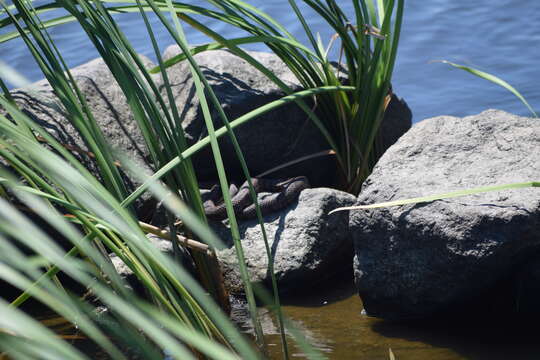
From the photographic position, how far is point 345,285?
396cm

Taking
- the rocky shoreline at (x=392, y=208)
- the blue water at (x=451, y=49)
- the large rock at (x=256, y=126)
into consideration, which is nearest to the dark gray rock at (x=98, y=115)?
the rocky shoreline at (x=392, y=208)

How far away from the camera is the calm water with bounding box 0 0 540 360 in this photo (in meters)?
3.19

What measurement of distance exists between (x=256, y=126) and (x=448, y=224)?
2.00m

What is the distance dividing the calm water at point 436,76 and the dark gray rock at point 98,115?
1687 millimetres

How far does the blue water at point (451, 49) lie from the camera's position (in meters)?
6.66

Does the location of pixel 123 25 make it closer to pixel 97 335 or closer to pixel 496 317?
pixel 496 317

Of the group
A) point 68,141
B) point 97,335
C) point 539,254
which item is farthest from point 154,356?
point 68,141

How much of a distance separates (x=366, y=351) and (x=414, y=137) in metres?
1.29

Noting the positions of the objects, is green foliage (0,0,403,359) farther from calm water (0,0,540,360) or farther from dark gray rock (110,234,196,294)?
calm water (0,0,540,360)

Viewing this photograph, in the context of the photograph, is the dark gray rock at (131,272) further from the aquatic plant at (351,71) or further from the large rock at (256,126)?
the aquatic plant at (351,71)

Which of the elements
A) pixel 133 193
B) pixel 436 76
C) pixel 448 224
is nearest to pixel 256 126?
pixel 448 224

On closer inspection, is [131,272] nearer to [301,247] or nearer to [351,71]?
[301,247]

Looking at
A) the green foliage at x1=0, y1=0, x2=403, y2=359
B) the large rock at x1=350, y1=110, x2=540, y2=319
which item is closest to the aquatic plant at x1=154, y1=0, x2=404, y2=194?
the green foliage at x1=0, y1=0, x2=403, y2=359

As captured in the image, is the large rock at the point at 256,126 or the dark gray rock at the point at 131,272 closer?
the dark gray rock at the point at 131,272
